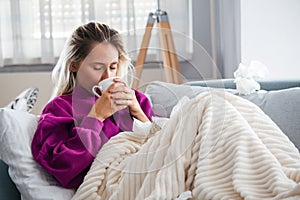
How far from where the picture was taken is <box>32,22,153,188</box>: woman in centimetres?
147

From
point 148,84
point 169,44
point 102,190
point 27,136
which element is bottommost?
point 102,190

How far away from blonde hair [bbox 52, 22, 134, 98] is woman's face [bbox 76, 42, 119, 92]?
0.02 m

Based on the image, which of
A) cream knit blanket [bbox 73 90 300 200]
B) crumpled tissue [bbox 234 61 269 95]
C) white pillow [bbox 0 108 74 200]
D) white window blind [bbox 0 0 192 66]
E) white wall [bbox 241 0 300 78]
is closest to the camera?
cream knit blanket [bbox 73 90 300 200]

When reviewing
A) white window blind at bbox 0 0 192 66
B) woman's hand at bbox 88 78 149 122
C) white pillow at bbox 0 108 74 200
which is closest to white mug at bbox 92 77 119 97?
woman's hand at bbox 88 78 149 122

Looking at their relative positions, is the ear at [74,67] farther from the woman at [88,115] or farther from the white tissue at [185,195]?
the white tissue at [185,195]

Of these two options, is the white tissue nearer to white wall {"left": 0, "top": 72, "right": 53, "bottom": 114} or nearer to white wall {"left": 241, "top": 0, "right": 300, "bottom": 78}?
white wall {"left": 241, "top": 0, "right": 300, "bottom": 78}

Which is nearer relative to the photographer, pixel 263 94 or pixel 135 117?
pixel 135 117

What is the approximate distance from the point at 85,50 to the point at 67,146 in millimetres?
291

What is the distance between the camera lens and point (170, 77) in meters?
1.56

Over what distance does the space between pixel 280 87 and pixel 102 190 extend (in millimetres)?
868

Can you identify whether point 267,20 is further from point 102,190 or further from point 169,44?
point 102,190

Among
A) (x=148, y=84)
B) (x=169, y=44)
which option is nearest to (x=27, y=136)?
(x=148, y=84)

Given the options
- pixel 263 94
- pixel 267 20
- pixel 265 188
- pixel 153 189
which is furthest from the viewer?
pixel 267 20

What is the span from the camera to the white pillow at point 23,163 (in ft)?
4.69
